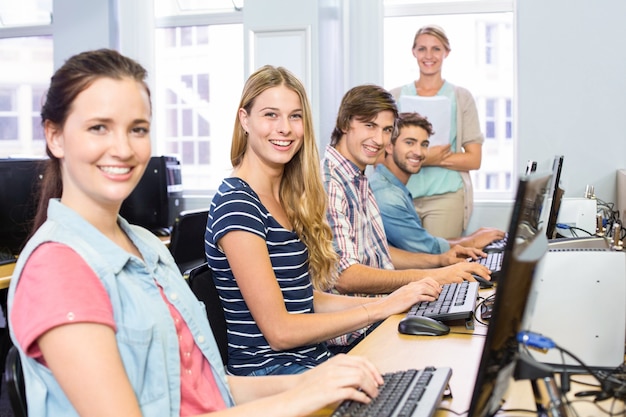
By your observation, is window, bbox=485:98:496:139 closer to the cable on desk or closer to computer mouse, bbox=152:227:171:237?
computer mouse, bbox=152:227:171:237

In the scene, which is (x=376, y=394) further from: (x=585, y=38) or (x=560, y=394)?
(x=585, y=38)

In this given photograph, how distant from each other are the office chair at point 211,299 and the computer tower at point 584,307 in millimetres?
755

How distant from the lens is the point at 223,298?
184cm

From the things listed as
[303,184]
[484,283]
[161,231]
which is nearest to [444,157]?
[161,231]

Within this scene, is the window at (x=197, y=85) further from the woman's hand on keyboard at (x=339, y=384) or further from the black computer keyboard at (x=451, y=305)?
the woman's hand on keyboard at (x=339, y=384)

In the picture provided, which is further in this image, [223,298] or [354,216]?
[354,216]

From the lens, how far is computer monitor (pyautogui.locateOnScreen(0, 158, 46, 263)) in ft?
11.1

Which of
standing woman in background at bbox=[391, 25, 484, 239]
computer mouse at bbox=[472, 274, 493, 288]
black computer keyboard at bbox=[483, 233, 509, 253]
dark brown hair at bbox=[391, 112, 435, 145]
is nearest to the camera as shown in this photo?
computer mouse at bbox=[472, 274, 493, 288]

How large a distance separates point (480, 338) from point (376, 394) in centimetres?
61

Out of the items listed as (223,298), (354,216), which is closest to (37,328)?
(223,298)

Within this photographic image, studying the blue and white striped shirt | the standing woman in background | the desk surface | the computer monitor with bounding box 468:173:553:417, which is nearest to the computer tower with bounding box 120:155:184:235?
the standing woman in background

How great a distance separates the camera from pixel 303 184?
204 centimetres

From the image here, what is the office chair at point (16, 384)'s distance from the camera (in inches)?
41.0

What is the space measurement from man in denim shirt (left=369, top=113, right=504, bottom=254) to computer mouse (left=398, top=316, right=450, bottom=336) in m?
1.37
